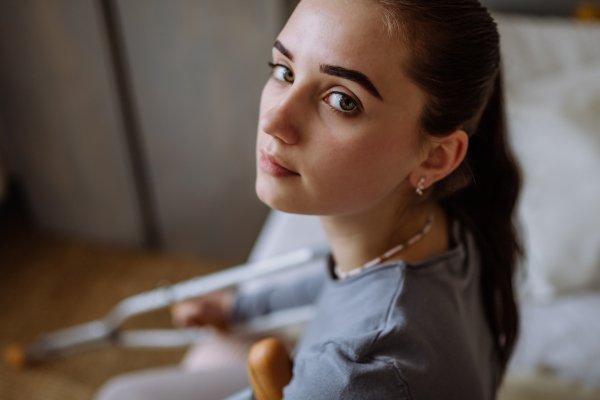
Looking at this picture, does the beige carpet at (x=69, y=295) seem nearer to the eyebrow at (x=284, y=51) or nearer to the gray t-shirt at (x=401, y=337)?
the gray t-shirt at (x=401, y=337)

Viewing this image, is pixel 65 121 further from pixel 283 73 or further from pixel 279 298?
pixel 283 73

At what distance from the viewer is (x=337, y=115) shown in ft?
2.01

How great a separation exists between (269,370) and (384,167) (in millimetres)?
326

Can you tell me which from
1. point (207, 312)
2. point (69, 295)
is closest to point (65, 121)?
point (69, 295)

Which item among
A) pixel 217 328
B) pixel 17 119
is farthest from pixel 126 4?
pixel 217 328

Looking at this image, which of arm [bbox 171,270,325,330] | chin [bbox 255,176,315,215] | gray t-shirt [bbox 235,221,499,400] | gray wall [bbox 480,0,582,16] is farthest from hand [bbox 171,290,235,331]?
gray wall [bbox 480,0,582,16]

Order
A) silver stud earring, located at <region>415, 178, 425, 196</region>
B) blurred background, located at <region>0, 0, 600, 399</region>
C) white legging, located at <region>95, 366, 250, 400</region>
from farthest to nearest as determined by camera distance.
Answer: blurred background, located at <region>0, 0, 600, 399</region>
white legging, located at <region>95, 366, 250, 400</region>
silver stud earring, located at <region>415, 178, 425, 196</region>

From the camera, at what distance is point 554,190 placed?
115 cm

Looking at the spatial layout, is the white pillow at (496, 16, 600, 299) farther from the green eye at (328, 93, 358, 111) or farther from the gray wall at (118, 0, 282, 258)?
the gray wall at (118, 0, 282, 258)

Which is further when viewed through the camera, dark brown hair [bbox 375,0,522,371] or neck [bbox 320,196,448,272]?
neck [bbox 320,196,448,272]

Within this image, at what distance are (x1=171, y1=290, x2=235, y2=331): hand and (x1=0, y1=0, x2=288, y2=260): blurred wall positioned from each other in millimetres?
773

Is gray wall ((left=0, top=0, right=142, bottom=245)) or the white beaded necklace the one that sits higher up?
gray wall ((left=0, top=0, right=142, bottom=245))

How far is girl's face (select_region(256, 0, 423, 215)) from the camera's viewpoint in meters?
0.58

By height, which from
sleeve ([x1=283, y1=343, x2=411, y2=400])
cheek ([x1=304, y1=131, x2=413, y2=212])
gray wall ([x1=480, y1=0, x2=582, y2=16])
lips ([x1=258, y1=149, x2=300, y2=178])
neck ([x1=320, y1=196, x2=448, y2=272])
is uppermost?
gray wall ([x1=480, y1=0, x2=582, y2=16])
